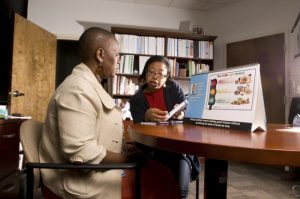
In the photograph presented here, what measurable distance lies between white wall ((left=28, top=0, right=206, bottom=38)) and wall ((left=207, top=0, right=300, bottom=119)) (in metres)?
0.58

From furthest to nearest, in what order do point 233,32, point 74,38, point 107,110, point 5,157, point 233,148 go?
point 233,32
point 74,38
point 5,157
point 107,110
point 233,148

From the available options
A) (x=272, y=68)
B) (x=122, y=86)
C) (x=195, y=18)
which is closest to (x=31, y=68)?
(x=122, y=86)

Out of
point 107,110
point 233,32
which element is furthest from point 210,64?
point 107,110

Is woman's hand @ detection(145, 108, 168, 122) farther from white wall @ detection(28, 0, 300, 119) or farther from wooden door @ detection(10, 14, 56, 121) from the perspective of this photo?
white wall @ detection(28, 0, 300, 119)

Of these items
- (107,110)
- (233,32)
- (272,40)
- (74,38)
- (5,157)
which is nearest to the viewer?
(107,110)

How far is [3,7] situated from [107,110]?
10.1ft

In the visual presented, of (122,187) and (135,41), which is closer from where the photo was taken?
(122,187)

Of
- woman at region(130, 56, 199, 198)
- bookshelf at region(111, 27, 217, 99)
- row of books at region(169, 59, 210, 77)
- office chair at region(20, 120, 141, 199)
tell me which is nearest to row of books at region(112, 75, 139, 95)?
bookshelf at region(111, 27, 217, 99)

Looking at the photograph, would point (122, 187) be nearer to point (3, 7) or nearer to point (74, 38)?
point (3, 7)

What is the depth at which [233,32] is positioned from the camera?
4695 mm

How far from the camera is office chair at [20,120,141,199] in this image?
0.90 metres

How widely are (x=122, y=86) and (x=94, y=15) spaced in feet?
4.21

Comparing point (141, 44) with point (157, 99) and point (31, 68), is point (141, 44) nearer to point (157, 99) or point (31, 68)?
point (31, 68)

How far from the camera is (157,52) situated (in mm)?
4367
